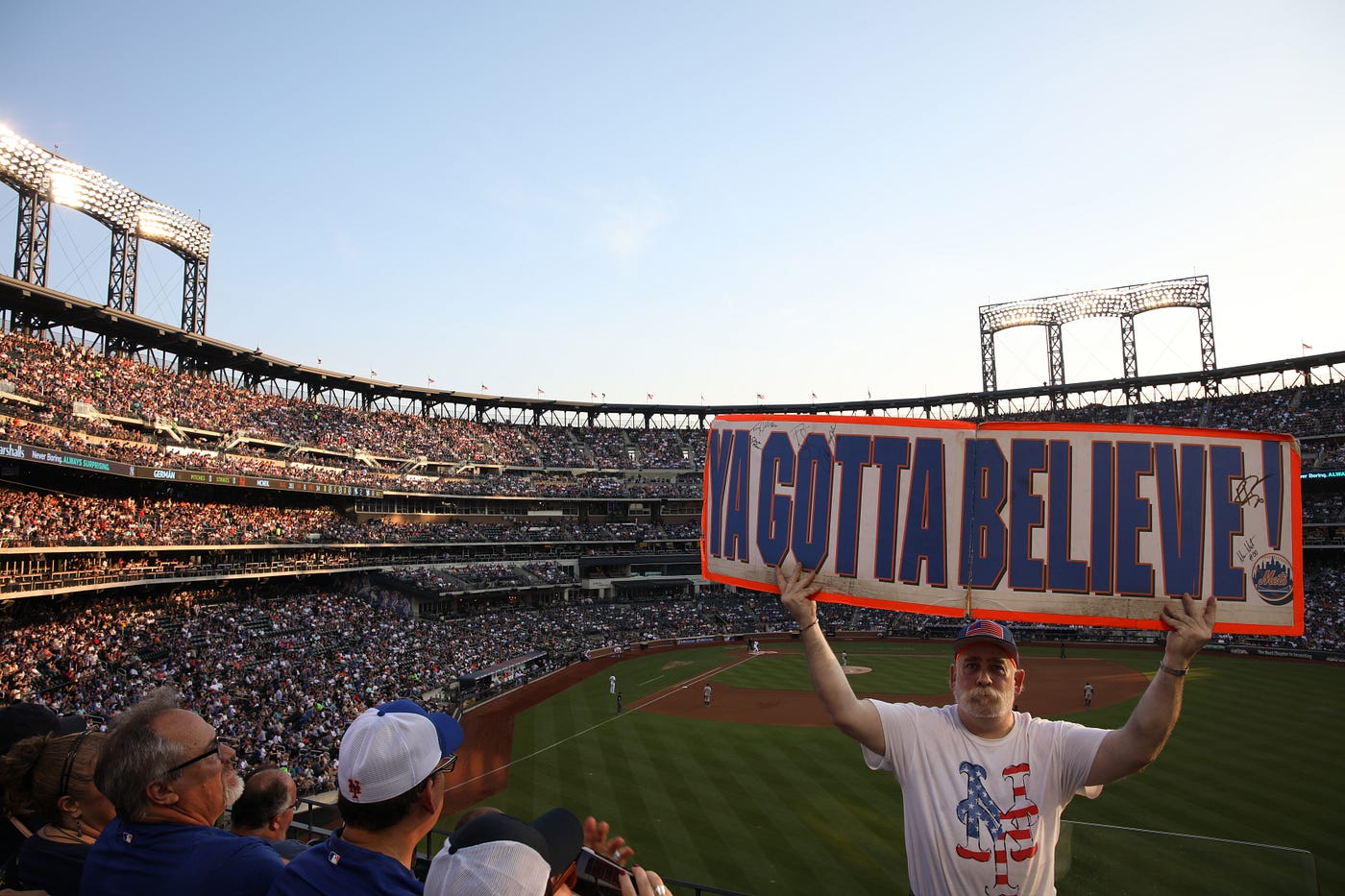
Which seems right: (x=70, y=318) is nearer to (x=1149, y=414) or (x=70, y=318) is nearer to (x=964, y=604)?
(x=964, y=604)

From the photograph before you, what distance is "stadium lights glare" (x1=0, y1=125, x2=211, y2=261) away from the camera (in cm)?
3841

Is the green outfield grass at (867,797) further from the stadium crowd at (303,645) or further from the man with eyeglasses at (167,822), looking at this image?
the stadium crowd at (303,645)

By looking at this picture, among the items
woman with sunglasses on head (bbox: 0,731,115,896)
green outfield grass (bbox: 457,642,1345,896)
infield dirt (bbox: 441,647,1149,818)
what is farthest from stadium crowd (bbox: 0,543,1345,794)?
woman with sunglasses on head (bbox: 0,731,115,896)

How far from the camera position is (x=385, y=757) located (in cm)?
269

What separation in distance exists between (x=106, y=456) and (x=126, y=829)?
37752mm

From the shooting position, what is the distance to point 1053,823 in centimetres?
342

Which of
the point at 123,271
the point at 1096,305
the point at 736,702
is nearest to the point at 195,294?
the point at 123,271

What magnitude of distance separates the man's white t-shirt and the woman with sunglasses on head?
4.27 metres

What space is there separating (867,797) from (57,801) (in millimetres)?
19516

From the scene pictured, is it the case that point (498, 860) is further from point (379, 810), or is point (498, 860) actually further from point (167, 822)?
point (167, 822)

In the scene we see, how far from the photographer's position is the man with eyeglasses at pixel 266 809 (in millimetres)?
4281

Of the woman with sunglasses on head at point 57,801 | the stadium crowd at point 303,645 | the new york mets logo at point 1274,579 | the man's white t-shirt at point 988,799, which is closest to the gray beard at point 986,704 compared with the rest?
the man's white t-shirt at point 988,799

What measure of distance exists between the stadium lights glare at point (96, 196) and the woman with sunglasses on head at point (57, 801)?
49183mm

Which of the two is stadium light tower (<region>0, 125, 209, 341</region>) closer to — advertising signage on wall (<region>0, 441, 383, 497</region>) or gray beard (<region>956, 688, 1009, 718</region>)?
advertising signage on wall (<region>0, 441, 383, 497</region>)
